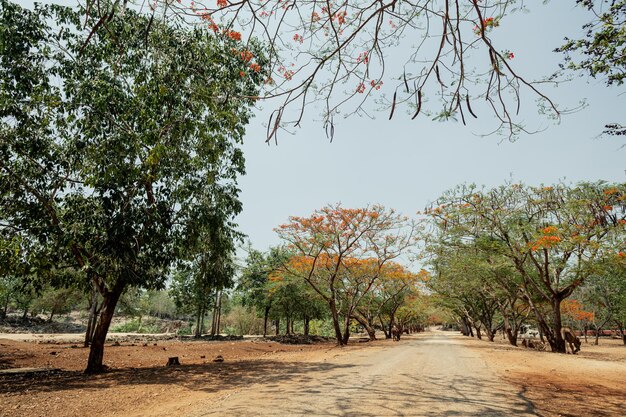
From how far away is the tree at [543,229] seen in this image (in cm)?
1585

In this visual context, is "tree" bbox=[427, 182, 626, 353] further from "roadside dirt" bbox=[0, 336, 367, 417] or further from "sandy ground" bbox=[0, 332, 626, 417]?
"roadside dirt" bbox=[0, 336, 367, 417]

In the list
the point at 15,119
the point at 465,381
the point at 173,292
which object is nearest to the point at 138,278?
the point at 15,119

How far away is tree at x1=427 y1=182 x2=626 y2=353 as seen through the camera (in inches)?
624

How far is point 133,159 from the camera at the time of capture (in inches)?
375

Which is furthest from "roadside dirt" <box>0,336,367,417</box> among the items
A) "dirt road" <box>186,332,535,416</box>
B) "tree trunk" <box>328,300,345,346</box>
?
"tree trunk" <box>328,300,345,346</box>

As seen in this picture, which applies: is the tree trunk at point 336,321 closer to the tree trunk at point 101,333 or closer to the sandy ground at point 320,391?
the sandy ground at point 320,391

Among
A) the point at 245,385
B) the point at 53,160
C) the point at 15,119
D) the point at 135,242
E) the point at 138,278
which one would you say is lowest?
the point at 245,385

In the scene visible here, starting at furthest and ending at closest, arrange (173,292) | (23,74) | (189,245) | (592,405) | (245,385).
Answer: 1. (173,292)
2. (189,245)
3. (23,74)
4. (245,385)
5. (592,405)

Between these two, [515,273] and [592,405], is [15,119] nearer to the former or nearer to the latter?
[592,405]

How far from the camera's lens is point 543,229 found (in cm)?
1655

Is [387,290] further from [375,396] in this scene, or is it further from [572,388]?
[375,396]

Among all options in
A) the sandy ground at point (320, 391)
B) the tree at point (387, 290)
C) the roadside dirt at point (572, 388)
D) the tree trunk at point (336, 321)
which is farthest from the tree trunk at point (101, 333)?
the tree at point (387, 290)

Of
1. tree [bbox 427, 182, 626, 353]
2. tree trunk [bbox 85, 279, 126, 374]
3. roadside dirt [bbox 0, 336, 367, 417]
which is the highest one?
tree [bbox 427, 182, 626, 353]

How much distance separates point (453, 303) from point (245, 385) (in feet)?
121
